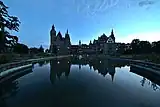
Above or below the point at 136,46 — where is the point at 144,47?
below

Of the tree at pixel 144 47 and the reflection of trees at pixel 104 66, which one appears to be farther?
the tree at pixel 144 47

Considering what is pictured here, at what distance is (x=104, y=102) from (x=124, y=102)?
88 cm

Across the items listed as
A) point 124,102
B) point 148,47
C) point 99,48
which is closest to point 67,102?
point 124,102

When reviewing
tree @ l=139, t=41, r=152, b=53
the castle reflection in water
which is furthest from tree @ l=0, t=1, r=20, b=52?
tree @ l=139, t=41, r=152, b=53

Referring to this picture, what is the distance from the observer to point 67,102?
7699 millimetres

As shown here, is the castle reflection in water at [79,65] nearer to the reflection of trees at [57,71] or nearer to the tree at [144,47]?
the reflection of trees at [57,71]

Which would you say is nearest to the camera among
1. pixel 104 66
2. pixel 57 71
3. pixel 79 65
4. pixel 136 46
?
pixel 57 71

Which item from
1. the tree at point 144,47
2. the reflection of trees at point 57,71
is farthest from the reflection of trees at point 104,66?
the tree at point 144,47

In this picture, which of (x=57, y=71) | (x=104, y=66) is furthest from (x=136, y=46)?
(x=57, y=71)

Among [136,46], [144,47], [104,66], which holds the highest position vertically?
[136,46]

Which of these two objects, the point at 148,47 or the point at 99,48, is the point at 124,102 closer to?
the point at 148,47

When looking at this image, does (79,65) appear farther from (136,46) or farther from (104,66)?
(136,46)

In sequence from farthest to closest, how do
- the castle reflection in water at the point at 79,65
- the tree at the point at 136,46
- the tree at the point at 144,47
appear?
the tree at the point at 136,46, the tree at the point at 144,47, the castle reflection in water at the point at 79,65

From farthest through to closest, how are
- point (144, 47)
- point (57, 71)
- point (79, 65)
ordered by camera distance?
1. point (144, 47)
2. point (79, 65)
3. point (57, 71)
